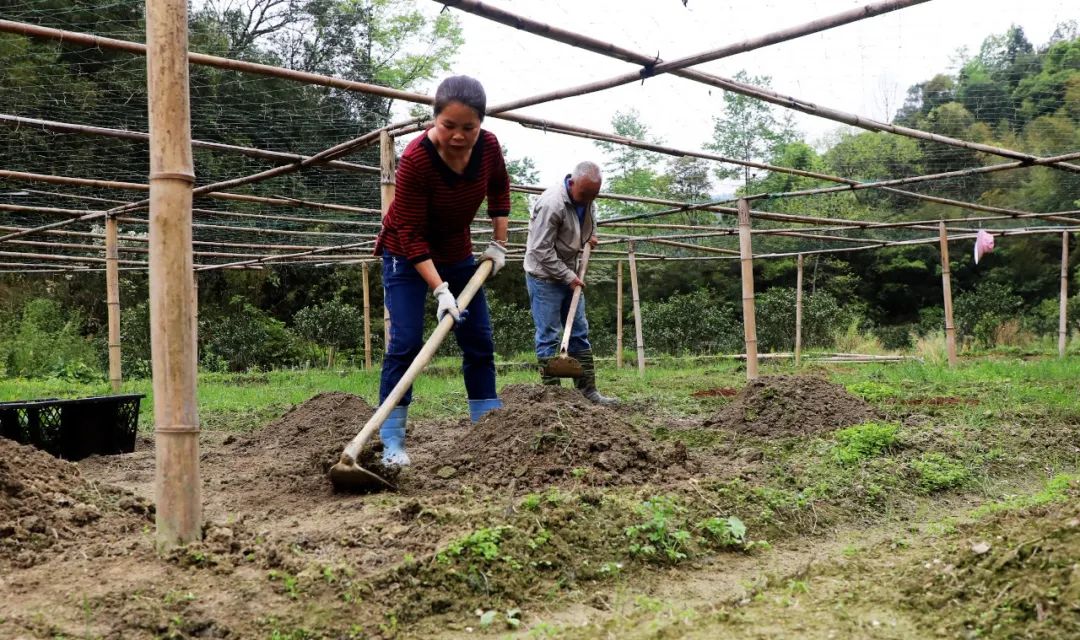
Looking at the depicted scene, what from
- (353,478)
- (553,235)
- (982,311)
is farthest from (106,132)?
(982,311)

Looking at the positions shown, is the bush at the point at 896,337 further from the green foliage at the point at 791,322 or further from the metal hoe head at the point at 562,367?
the metal hoe head at the point at 562,367

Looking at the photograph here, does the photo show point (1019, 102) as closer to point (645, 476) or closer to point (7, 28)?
point (645, 476)

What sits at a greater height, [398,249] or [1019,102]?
[1019,102]

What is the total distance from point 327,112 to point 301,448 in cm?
601

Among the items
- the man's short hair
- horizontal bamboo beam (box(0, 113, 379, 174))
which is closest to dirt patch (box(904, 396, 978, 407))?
the man's short hair

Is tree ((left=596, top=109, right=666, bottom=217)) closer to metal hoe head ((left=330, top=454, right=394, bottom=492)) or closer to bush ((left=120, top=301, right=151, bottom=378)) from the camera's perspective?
bush ((left=120, top=301, right=151, bottom=378))

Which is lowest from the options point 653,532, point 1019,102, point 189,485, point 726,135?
point 653,532

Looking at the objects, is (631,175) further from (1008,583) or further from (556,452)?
(1008,583)

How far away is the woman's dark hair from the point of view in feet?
11.0

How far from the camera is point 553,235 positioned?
607 cm

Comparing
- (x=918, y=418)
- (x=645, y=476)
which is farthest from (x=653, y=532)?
(x=918, y=418)

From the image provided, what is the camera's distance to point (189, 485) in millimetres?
2570

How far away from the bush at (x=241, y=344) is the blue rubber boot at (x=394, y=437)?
1380cm

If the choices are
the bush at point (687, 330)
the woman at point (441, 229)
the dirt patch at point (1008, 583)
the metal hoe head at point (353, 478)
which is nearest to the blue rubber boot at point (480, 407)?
the woman at point (441, 229)
